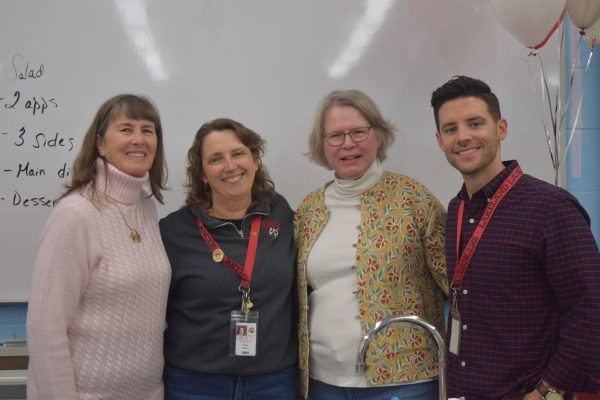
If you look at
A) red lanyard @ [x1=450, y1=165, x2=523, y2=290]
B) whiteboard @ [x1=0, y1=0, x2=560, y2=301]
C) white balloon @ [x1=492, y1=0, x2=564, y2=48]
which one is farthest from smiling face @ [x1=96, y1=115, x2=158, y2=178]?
white balloon @ [x1=492, y1=0, x2=564, y2=48]

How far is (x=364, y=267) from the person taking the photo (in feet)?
4.98

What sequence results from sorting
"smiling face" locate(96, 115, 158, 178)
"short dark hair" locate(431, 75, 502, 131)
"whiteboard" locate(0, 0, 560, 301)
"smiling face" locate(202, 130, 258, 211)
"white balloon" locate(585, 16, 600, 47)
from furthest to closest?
"whiteboard" locate(0, 0, 560, 301) → "white balloon" locate(585, 16, 600, 47) → "smiling face" locate(202, 130, 258, 211) → "smiling face" locate(96, 115, 158, 178) → "short dark hair" locate(431, 75, 502, 131)

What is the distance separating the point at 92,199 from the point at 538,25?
1540 millimetres

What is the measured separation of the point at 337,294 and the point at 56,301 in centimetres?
79

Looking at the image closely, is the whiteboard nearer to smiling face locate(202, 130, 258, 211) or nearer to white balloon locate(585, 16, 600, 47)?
white balloon locate(585, 16, 600, 47)

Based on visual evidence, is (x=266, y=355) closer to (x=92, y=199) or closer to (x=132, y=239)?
(x=132, y=239)

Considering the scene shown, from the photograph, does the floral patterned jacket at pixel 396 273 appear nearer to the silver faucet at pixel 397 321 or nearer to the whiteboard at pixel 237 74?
the silver faucet at pixel 397 321

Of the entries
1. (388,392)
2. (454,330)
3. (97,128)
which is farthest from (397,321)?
(97,128)

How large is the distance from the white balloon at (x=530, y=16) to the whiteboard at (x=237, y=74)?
12.6 inches

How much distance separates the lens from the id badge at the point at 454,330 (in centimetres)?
136

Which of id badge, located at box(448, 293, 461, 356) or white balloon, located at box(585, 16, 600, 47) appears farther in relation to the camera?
white balloon, located at box(585, 16, 600, 47)

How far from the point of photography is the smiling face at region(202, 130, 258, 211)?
1618 millimetres

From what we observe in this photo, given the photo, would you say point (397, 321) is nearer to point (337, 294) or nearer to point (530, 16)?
point (337, 294)

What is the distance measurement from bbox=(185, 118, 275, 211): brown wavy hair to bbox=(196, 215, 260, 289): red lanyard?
0.10m
